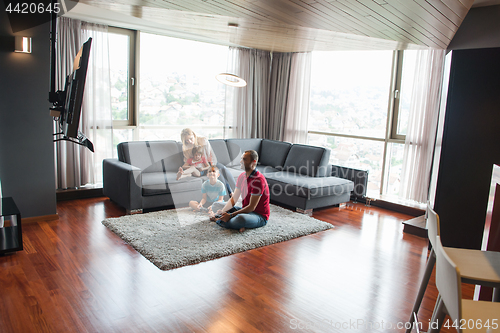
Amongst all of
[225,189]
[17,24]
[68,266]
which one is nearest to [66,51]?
[17,24]

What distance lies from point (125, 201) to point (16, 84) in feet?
5.77

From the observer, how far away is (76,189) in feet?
17.2

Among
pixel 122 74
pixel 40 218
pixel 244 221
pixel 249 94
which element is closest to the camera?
pixel 244 221

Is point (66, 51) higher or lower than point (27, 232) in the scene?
higher

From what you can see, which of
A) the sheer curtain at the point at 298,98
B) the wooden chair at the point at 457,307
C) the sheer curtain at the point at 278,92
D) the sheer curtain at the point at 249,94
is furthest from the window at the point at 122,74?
the wooden chair at the point at 457,307

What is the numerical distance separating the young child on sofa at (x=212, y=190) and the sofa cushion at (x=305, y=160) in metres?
1.58

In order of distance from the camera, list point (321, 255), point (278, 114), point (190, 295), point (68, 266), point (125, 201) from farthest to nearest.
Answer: point (278, 114)
point (125, 201)
point (321, 255)
point (68, 266)
point (190, 295)

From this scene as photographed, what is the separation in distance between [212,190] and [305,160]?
5.81ft

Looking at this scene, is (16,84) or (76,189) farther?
(76,189)

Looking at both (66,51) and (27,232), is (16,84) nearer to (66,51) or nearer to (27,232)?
(66,51)

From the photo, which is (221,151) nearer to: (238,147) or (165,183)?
(238,147)

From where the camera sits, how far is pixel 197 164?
5109mm

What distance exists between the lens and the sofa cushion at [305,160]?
217 inches

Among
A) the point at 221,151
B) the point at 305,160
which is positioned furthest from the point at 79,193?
the point at 305,160
